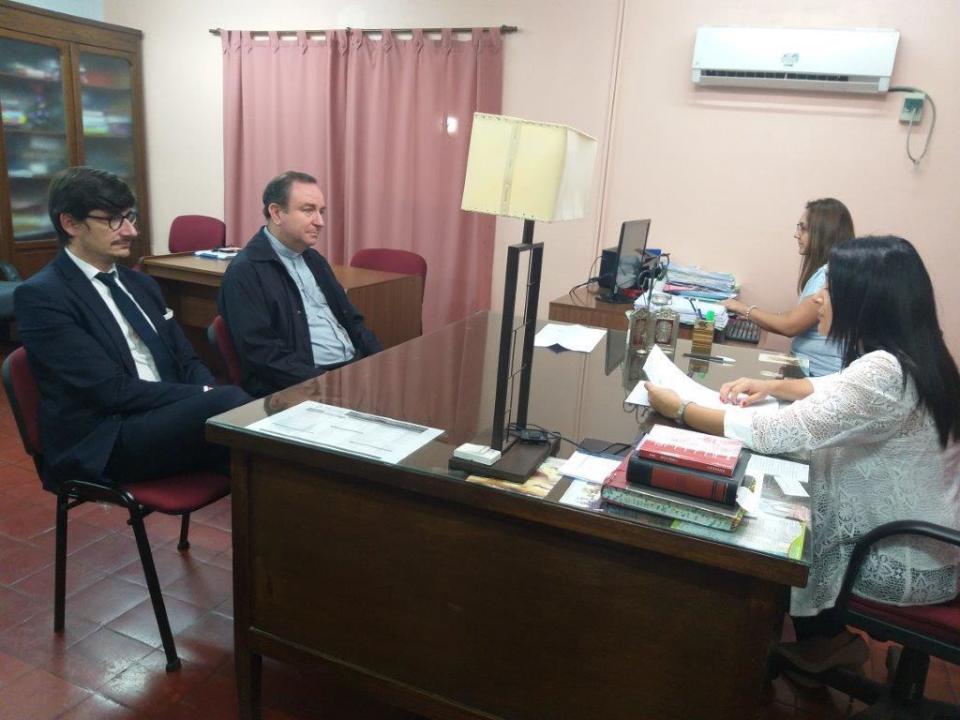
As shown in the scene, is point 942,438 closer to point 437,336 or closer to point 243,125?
point 437,336

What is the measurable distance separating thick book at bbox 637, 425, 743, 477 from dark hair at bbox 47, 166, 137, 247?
1504 millimetres

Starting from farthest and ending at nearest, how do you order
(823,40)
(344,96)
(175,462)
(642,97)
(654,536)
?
(344,96) < (642,97) < (823,40) < (175,462) < (654,536)

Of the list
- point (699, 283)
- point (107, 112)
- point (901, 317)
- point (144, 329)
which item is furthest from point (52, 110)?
point (901, 317)

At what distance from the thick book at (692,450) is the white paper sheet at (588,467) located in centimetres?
9

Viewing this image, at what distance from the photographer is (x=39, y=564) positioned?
2189 mm

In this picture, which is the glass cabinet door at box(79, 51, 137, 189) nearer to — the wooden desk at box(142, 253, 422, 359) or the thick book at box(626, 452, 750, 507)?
the wooden desk at box(142, 253, 422, 359)

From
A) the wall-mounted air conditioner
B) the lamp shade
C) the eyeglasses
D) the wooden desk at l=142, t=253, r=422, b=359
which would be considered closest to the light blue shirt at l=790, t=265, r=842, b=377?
the wall-mounted air conditioner

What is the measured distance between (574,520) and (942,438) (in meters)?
0.77

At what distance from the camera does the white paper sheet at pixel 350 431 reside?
1315mm

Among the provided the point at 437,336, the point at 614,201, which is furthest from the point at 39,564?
the point at 614,201

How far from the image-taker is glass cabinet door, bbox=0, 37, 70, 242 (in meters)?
4.41

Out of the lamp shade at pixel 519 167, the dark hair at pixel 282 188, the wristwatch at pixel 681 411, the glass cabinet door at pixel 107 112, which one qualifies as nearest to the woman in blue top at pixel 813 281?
the wristwatch at pixel 681 411

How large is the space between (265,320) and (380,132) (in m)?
2.45

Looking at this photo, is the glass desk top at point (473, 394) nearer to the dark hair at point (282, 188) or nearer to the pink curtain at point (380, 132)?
the dark hair at point (282, 188)
